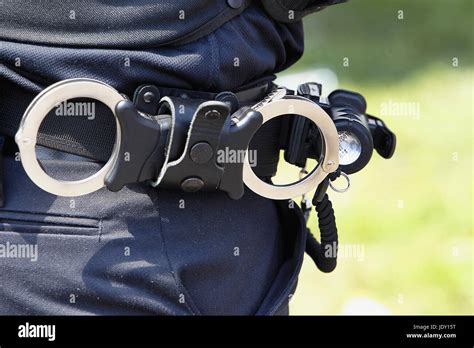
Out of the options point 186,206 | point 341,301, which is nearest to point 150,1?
point 186,206

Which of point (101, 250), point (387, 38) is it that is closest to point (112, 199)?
point (101, 250)

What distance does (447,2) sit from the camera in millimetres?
6031

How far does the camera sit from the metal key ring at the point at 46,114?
0.90 m

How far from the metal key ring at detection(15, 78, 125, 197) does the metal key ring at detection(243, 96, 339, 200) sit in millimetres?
178

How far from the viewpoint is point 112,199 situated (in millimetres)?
983

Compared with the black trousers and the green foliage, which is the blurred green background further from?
the black trousers

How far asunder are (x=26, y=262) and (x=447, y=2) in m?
5.54

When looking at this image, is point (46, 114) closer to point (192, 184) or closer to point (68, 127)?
point (68, 127)

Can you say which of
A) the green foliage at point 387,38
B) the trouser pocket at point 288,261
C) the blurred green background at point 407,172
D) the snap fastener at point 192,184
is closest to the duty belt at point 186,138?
the snap fastener at point 192,184

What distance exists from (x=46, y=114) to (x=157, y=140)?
0.13m

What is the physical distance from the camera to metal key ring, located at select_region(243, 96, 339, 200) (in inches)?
39.1

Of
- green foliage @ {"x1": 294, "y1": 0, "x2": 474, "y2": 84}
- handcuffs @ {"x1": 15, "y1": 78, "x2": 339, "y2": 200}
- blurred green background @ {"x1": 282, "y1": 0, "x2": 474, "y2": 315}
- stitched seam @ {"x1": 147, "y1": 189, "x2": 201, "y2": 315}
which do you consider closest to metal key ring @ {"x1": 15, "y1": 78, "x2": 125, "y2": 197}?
handcuffs @ {"x1": 15, "y1": 78, "x2": 339, "y2": 200}

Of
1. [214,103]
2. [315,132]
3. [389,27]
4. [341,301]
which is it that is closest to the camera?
[214,103]
